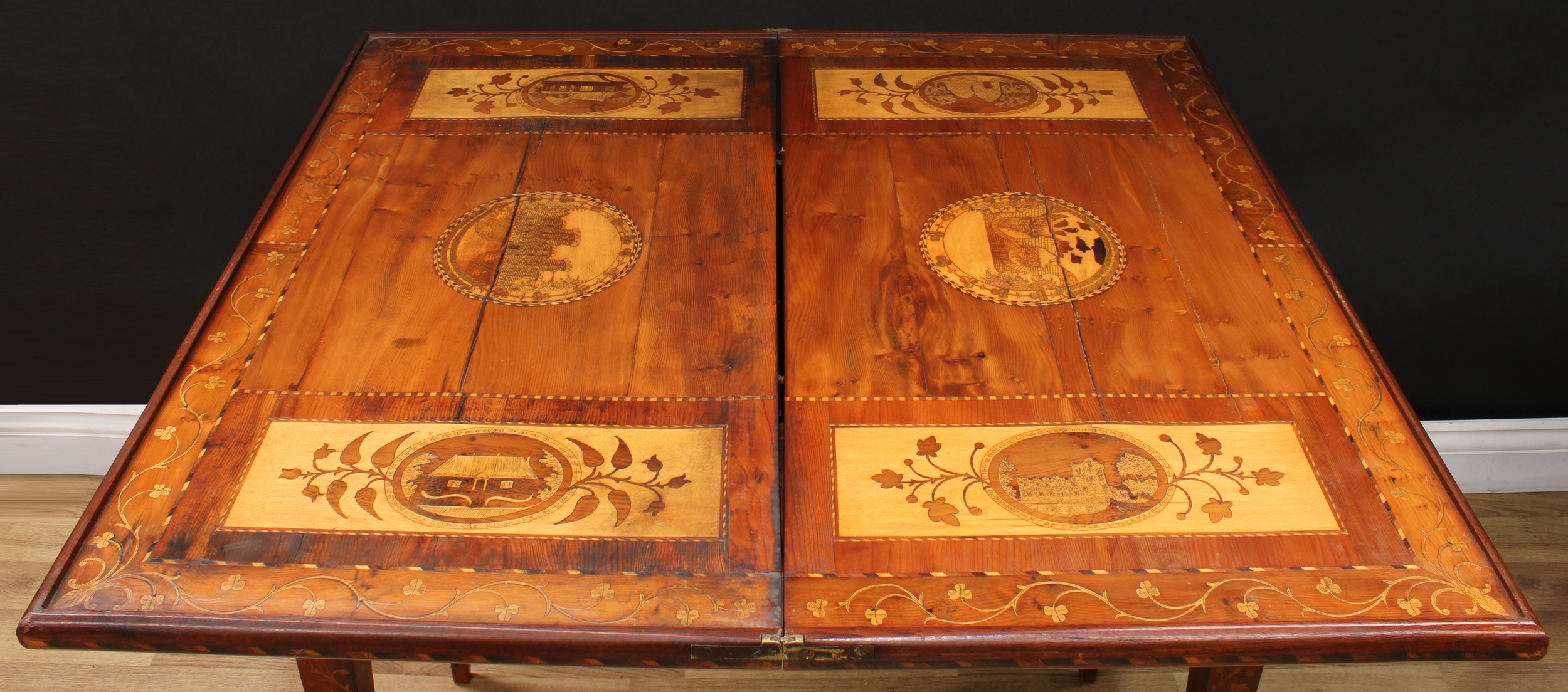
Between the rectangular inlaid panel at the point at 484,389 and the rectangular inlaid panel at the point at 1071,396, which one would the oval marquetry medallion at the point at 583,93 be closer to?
the rectangular inlaid panel at the point at 484,389

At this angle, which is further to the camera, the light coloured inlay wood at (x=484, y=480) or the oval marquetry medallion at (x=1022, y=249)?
the oval marquetry medallion at (x=1022, y=249)

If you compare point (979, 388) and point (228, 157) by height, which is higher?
point (979, 388)

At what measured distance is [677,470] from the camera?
49.4 inches

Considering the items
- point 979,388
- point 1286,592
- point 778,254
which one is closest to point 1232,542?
point 1286,592

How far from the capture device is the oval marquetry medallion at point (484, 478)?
121 centimetres

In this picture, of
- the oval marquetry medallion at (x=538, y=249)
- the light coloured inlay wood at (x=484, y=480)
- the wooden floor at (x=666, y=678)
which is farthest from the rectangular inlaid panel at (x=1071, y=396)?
the wooden floor at (x=666, y=678)

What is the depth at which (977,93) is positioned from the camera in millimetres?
1997

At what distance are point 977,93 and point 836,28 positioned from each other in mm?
573

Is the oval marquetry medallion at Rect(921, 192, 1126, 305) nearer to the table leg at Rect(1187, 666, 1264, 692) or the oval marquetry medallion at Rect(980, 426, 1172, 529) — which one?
the oval marquetry medallion at Rect(980, 426, 1172, 529)

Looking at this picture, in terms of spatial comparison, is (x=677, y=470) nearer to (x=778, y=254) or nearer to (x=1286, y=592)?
(x=778, y=254)

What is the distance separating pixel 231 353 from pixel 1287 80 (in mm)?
2177

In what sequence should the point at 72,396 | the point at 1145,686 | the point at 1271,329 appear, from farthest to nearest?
the point at 72,396, the point at 1145,686, the point at 1271,329

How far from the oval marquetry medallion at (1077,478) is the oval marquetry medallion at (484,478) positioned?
470 millimetres

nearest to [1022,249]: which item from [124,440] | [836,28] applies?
[836,28]
